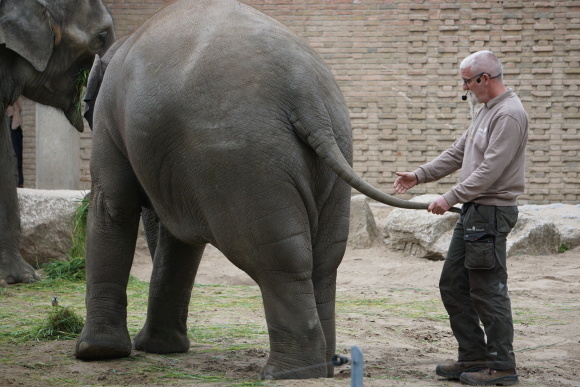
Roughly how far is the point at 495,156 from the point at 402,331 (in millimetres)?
2216

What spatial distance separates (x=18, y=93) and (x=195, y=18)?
491cm

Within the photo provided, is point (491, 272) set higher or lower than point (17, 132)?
lower

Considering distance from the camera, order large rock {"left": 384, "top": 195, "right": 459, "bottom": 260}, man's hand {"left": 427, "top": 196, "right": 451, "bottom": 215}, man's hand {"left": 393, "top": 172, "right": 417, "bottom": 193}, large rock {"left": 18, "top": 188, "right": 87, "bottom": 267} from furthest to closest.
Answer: large rock {"left": 384, "top": 195, "right": 459, "bottom": 260} < large rock {"left": 18, "top": 188, "right": 87, "bottom": 267} < man's hand {"left": 393, "top": 172, "right": 417, "bottom": 193} < man's hand {"left": 427, "top": 196, "right": 451, "bottom": 215}

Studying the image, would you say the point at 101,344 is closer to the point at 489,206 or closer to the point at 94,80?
the point at 94,80

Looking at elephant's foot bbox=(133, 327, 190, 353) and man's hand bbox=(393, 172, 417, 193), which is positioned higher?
man's hand bbox=(393, 172, 417, 193)

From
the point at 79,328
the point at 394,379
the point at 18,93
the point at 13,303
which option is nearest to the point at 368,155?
the point at 18,93

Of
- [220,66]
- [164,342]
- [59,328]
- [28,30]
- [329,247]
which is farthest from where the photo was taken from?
[28,30]

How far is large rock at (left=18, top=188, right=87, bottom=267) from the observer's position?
31.2 feet

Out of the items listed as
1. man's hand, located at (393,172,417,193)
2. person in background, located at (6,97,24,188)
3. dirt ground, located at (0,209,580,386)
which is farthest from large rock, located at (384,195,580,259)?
person in background, located at (6,97,24,188)

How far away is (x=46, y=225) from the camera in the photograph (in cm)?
952

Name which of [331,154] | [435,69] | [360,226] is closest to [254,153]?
[331,154]

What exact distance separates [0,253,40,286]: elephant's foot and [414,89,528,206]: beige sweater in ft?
17.5

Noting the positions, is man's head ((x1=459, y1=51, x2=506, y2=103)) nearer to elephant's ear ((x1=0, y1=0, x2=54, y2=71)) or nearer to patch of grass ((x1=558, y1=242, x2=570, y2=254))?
elephant's ear ((x1=0, y1=0, x2=54, y2=71))

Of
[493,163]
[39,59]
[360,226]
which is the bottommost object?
[360,226]
